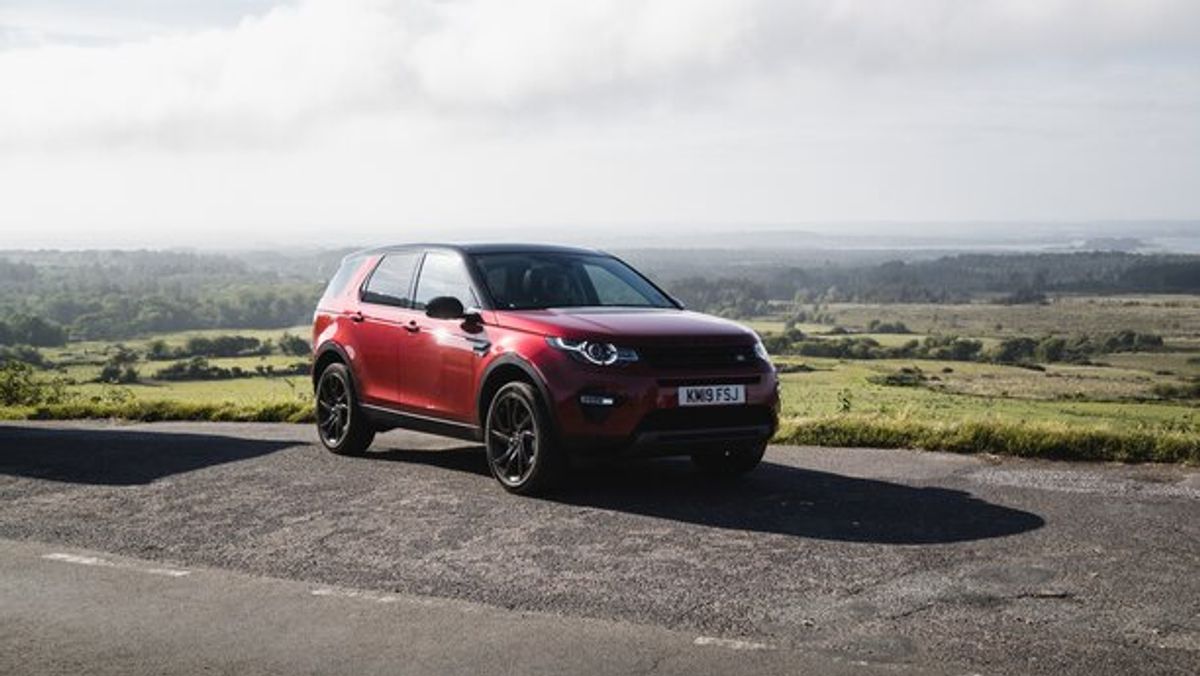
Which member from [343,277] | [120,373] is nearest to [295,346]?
[120,373]

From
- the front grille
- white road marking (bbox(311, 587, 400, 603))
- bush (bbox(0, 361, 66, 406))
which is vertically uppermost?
the front grille

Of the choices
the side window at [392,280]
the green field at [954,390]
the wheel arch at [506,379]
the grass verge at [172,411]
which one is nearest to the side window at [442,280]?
the side window at [392,280]

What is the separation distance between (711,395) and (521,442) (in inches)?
52.5

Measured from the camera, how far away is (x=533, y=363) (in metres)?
8.80

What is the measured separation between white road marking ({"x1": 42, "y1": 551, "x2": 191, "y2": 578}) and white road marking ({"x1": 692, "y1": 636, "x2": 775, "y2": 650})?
3.00 metres

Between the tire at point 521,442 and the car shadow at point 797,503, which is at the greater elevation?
the tire at point 521,442

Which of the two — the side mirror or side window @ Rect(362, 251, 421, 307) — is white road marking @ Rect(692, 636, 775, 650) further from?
side window @ Rect(362, 251, 421, 307)

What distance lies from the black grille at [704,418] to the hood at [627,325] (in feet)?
1.50

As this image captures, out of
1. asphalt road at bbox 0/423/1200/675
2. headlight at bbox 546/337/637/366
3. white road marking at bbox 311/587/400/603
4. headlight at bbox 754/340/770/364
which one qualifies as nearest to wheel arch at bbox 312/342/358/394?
asphalt road at bbox 0/423/1200/675

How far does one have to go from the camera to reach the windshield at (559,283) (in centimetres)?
980

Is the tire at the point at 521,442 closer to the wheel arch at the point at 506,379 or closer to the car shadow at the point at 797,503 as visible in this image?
the wheel arch at the point at 506,379

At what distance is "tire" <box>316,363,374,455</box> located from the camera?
11.0 metres

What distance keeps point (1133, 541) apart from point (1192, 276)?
535ft

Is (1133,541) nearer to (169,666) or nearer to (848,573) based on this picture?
(848,573)
